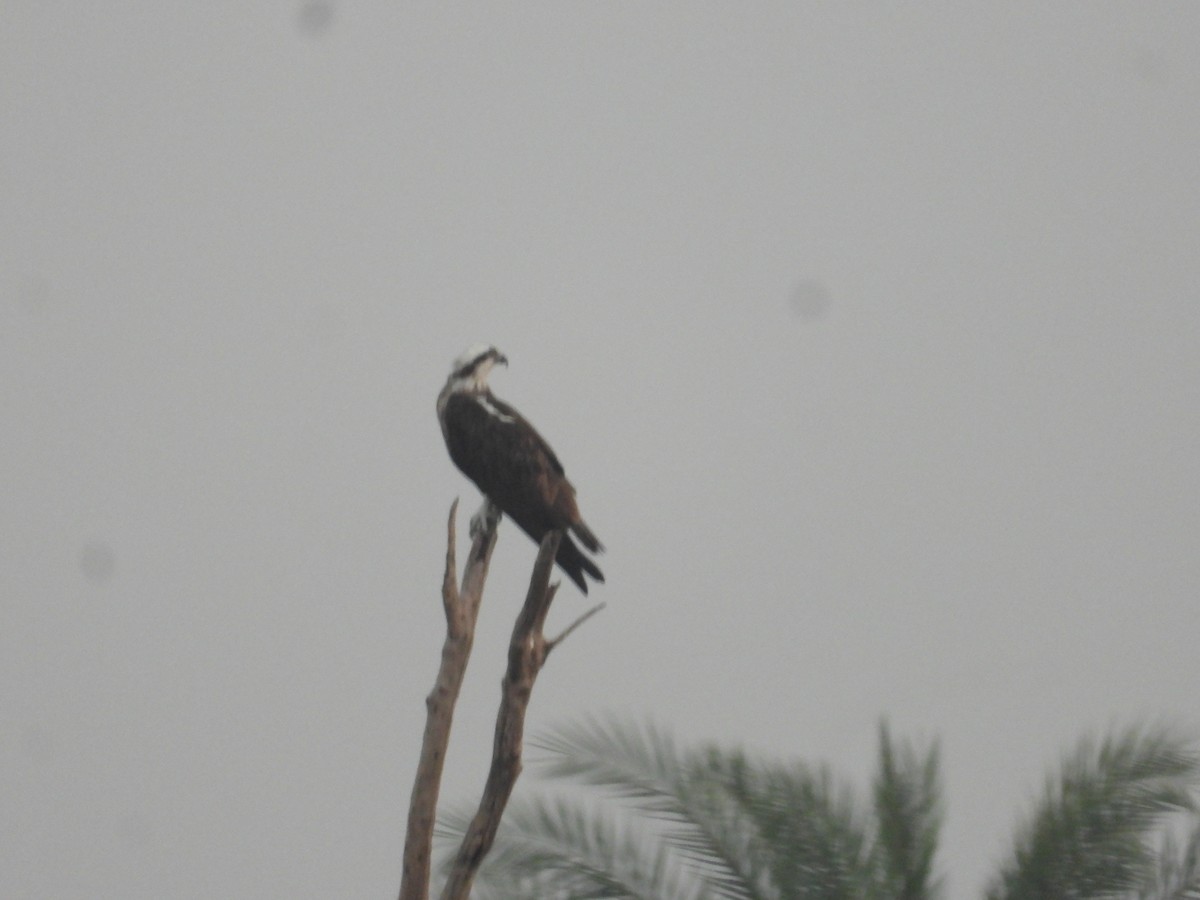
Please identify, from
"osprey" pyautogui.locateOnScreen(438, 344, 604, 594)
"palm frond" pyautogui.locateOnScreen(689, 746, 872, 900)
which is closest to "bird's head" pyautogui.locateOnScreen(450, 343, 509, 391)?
"osprey" pyautogui.locateOnScreen(438, 344, 604, 594)

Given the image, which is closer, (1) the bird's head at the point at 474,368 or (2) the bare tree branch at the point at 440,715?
(2) the bare tree branch at the point at 440,715

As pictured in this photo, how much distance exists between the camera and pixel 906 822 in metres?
8.59

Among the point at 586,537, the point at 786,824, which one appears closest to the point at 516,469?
the point at 586,537

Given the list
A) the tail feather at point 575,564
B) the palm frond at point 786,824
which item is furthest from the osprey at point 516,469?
the palm frond at point 786,824

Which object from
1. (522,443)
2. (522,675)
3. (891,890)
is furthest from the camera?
(522,443)

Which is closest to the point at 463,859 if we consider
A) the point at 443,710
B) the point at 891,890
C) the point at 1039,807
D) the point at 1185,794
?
the point at 443,710

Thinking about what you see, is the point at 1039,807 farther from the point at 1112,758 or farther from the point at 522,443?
the point at 522,443

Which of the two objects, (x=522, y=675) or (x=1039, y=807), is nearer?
(x=522, y=675)

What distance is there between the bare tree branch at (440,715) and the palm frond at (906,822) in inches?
104

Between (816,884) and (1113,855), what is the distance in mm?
1565

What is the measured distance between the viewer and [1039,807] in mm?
8500

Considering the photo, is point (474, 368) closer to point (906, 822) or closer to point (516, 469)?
point (516, 469)

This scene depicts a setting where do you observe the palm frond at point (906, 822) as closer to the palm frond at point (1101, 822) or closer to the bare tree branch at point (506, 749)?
the palm frond at point (1101, 822)

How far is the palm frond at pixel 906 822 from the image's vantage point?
27.5 ft
